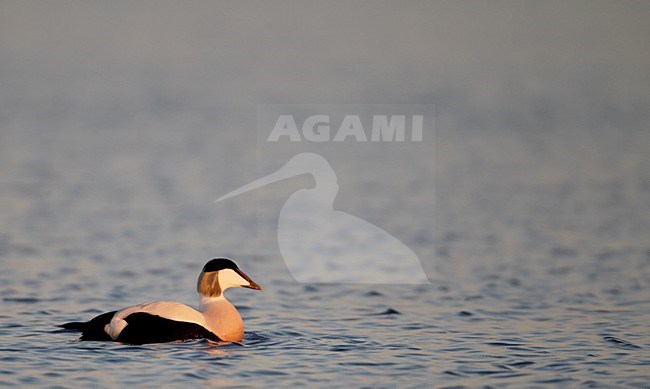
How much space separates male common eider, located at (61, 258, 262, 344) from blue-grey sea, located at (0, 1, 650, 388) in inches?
5.1

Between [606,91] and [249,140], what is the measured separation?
8092mm

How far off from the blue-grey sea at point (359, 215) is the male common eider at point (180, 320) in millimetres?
131

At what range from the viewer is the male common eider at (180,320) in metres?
8.31

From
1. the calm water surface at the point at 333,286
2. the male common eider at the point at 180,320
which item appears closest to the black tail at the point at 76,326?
the male common eider at the point at 180,320

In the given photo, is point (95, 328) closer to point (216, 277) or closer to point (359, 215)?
point (216, 277)

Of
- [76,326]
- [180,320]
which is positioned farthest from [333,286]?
[76,326]

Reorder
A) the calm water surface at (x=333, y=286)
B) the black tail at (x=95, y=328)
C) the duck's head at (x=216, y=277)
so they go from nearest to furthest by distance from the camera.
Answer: the calm water surface at (x=333, y=286) → the black tail at (x=95, y=328) → the duck's head at (x=216, y=277)

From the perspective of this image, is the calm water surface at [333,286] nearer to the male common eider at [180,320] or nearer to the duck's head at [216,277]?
the male common eider at [180,320]

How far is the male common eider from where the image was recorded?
327 inches

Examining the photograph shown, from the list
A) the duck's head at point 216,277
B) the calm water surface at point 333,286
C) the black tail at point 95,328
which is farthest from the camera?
the duck's head at point 216,277

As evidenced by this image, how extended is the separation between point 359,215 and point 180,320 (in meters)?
5.11

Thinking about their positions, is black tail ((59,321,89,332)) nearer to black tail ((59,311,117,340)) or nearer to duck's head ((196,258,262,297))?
black tail ((59,311,117,340))

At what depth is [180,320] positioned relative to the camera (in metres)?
8.48

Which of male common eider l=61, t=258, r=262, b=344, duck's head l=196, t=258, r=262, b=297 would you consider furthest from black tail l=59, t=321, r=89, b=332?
duck's head l=196, t=258, r=262, b=297
